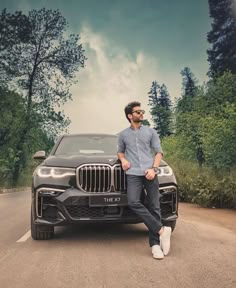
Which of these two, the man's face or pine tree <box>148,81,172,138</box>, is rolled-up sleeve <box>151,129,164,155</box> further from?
pine tree <box>148,81,172,138</box>

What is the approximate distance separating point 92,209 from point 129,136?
120 cm

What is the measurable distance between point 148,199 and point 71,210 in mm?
1144

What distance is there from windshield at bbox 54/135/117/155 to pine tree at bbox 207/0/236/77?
159 feet

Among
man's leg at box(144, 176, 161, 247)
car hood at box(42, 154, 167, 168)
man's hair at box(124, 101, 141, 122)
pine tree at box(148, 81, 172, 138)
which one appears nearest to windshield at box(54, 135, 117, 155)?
car hood at box(42, 154, 167, 168)

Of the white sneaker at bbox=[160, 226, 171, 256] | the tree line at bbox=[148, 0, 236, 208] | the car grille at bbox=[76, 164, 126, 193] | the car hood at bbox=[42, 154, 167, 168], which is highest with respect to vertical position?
the tree line at bbox=[148, 0, 236, 208]

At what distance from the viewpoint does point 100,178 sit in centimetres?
665

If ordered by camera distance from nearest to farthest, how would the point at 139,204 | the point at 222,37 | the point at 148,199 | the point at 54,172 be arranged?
the point at 139,204 < the point at 148,199 < the point at 54,172 < the point at 222,37

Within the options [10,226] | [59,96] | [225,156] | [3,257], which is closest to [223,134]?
[225,156]

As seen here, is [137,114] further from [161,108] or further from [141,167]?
[161,108]

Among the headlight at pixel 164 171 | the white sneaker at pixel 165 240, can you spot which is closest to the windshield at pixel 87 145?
the headlight at pixel 164 171

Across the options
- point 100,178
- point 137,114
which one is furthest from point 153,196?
point 137,114

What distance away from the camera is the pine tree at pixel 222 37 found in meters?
55.3

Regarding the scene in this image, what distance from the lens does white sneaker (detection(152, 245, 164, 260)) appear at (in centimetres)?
579

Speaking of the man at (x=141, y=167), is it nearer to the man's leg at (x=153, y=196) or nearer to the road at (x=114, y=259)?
the man's leg at (x=153, y=196)
